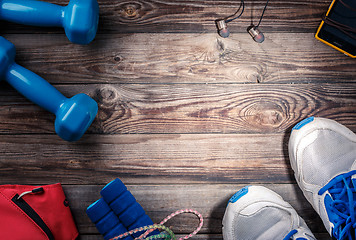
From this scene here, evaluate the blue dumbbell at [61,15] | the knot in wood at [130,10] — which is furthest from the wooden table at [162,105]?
the blue dumbbell at [61,15]

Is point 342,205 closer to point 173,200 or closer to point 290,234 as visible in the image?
point 290,234

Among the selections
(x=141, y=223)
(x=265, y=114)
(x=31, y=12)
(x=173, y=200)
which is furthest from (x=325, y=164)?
(x=31, y=12)

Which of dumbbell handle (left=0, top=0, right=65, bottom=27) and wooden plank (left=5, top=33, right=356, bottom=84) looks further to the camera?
wooden plank (left=5, top=33, right=356, bottom=84)

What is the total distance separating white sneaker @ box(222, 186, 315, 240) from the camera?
0.86 m

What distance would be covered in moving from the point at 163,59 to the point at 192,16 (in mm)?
176

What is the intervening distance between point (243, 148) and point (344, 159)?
0.34m

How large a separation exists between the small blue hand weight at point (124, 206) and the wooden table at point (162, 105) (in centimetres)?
7

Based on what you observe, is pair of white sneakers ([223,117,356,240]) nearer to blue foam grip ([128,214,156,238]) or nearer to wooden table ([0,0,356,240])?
wooden table ([0,0,356,240])

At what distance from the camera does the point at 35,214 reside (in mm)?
787

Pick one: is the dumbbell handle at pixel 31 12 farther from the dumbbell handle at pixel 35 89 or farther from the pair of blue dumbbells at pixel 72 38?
the dumbbell handle at pixel 35 89

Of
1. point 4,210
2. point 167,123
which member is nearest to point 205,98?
point 167,123

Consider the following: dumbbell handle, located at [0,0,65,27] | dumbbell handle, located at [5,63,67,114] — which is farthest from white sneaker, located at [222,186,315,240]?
dumbbell handle, located at [0,0,65,27]

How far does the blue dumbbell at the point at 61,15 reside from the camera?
756 millimetres

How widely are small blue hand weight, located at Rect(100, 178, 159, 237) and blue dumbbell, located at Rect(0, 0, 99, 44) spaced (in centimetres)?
46
